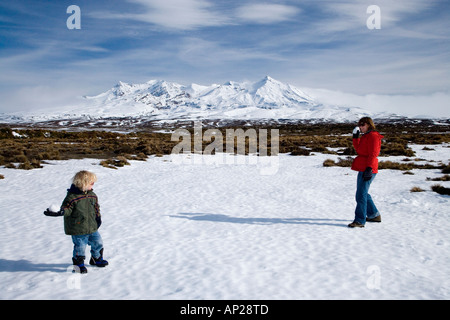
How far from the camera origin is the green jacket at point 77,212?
3758 millimetres

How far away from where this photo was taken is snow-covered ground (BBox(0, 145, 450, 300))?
3641mm

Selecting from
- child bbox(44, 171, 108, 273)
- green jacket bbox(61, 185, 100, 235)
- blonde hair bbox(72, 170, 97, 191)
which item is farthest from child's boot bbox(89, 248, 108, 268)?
blonde hair bbox(72, 170, 97, 191)

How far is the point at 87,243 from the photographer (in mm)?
4109

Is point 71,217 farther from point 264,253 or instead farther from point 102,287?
point 264,253

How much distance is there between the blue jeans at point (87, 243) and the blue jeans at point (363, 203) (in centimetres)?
480

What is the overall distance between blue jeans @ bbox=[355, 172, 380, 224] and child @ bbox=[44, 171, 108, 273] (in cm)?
481

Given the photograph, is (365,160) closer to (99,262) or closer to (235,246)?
(235,246)

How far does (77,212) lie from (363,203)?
5303mm

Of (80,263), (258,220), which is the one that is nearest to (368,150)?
(258,220)

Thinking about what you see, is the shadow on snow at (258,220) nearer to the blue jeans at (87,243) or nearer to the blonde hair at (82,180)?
the blue jeans at (87,243)

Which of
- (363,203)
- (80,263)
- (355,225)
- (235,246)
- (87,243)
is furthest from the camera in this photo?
(355,225)
